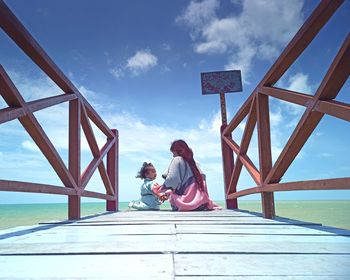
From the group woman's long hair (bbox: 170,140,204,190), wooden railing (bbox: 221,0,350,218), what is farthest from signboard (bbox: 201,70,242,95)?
wooden railing (bbox: 221,0,350,218)

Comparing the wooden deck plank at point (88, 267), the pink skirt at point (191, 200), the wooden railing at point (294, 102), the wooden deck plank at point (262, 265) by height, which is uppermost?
the wooden railing at point (294, 102)

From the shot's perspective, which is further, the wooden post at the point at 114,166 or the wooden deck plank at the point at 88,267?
the wooden post at the point at 114,166

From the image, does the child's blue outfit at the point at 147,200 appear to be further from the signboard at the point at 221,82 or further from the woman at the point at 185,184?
the signboard at the point at 221,82

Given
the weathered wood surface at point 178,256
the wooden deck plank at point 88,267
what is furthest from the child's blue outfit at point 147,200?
the wooden deck plank at point 88,267

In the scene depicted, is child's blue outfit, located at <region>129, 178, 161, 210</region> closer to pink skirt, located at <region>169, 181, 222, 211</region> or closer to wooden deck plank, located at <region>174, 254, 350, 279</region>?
pink skirt, located at <region>169, 181, 222, 211</region>

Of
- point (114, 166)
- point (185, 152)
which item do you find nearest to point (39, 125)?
point (185, 152)

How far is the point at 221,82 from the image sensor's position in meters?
4.90

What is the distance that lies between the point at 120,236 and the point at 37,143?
102cm

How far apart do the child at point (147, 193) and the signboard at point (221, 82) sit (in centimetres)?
157

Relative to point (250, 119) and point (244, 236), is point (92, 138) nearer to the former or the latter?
point (250, 119)

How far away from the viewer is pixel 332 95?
152cm

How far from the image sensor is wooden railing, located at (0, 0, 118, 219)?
5.27ft

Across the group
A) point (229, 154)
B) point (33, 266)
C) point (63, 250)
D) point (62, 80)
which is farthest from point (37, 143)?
point (229, 154)

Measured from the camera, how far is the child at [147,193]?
4320 mm
